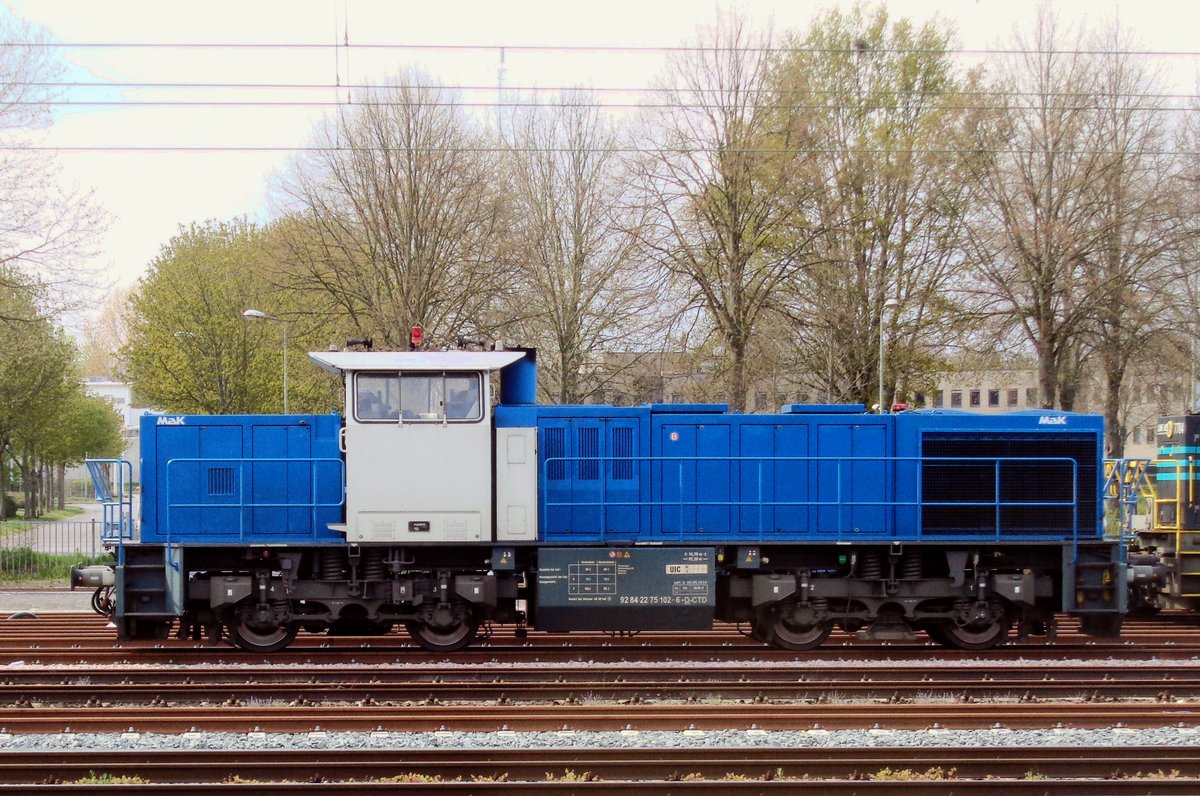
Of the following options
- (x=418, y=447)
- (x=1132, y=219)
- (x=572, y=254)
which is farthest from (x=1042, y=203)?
(x=418, y=447)

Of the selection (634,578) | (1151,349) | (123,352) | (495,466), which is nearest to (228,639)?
(495,466)

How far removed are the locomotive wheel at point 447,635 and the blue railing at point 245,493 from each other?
1742 mm

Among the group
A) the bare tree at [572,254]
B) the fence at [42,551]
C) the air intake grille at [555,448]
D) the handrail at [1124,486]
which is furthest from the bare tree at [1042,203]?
the fence at [42,551]

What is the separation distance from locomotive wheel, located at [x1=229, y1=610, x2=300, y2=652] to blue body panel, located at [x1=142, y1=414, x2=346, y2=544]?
0.99 meters

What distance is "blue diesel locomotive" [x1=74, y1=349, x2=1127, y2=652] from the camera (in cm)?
1082

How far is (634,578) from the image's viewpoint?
36.0 feet

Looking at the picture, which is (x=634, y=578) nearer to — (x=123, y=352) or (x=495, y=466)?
(x=495, y=466)

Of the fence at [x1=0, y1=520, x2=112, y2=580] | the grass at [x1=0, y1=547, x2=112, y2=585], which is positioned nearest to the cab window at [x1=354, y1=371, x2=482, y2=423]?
the fence at [x1=0, y1=520, x2=112, y2=580]

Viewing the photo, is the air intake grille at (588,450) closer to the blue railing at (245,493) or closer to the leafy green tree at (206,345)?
the blue railing at (245,493)

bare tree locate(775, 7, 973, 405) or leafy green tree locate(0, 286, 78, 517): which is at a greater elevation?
bare tree locate(775, 7, 973, 405)

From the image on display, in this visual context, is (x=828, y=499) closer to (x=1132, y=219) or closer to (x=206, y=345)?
(x=1132, y=219)

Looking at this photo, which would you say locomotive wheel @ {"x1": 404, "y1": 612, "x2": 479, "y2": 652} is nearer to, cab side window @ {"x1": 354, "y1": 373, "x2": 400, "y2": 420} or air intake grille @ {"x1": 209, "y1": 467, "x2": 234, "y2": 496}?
cab side window @ {"x1": 354, "y1": 373, "x2": 400, "y2": 420}

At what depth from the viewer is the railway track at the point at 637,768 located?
6633mm

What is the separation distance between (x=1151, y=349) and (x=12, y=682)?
2812 cm
